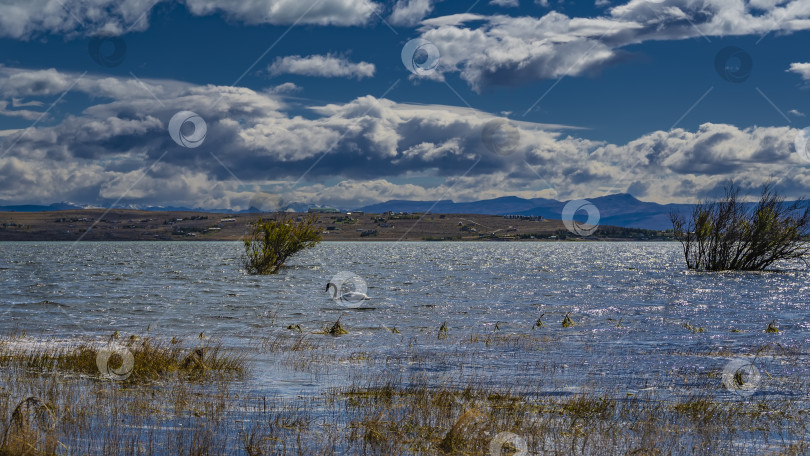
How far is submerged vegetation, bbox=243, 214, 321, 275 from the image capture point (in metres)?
59.8

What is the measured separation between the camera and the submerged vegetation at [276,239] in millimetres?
59812

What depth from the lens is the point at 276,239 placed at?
60.8 m

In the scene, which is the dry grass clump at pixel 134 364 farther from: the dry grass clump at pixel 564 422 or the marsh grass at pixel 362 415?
the dry grass clump at pixel 564 422

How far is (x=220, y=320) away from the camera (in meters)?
34.8

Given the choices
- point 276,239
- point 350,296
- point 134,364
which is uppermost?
point 276,239

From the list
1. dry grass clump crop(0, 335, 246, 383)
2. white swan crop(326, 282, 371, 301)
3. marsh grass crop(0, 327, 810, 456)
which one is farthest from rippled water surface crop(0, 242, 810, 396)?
dry grass clump crop(0, 335, 246, 383)

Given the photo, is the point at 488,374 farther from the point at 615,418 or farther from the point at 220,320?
the point at 220,320

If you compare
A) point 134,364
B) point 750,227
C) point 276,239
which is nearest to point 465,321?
point 134,364

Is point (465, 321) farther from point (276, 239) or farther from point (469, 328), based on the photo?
point (276, 239)

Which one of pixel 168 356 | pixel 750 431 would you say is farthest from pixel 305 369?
pixel 750 431

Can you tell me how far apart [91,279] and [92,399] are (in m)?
59.4

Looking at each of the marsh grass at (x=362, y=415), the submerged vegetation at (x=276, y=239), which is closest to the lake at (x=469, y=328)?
the marsh grass at (x=362, y=415)

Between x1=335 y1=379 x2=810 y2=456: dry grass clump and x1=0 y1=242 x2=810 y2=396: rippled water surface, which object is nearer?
x1=335 y1=379 x2=810 y2=456: dry grass clump

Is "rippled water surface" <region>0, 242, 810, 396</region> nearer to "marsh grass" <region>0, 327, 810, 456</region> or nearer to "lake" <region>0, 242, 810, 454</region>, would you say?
"lake" <region>0, 242, 810, 454</region>
